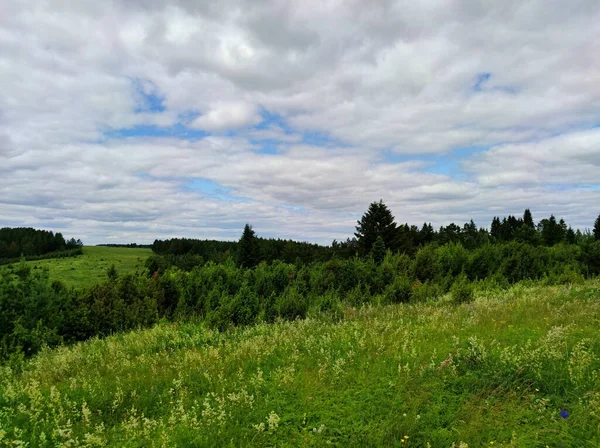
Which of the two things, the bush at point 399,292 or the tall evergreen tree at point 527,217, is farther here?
the tall evergreen tree at point 527,217

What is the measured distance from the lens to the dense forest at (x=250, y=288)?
40.7 feet

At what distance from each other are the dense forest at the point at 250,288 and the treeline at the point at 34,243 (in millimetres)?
102709

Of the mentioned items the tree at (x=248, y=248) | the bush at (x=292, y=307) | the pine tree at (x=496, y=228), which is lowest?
the bush at (x=292, y=307)

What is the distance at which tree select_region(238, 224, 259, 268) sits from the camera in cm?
6019

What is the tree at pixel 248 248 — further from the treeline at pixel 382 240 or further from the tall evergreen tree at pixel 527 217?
the tall evergreen tree at pixel 527 217

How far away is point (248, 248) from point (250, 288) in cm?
4225

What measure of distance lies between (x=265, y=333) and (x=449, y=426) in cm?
642

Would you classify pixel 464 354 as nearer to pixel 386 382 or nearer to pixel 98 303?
pixel 386 382

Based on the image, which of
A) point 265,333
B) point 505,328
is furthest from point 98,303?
point 505,328

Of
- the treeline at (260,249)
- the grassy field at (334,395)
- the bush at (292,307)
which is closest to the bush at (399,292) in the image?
the bush at (292,307)

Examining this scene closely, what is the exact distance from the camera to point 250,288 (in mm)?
19109

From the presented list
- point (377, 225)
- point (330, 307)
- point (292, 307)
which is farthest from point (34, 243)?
point (330, 307)

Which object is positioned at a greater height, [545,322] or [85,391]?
[545,322]

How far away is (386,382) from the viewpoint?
18.5 feet
